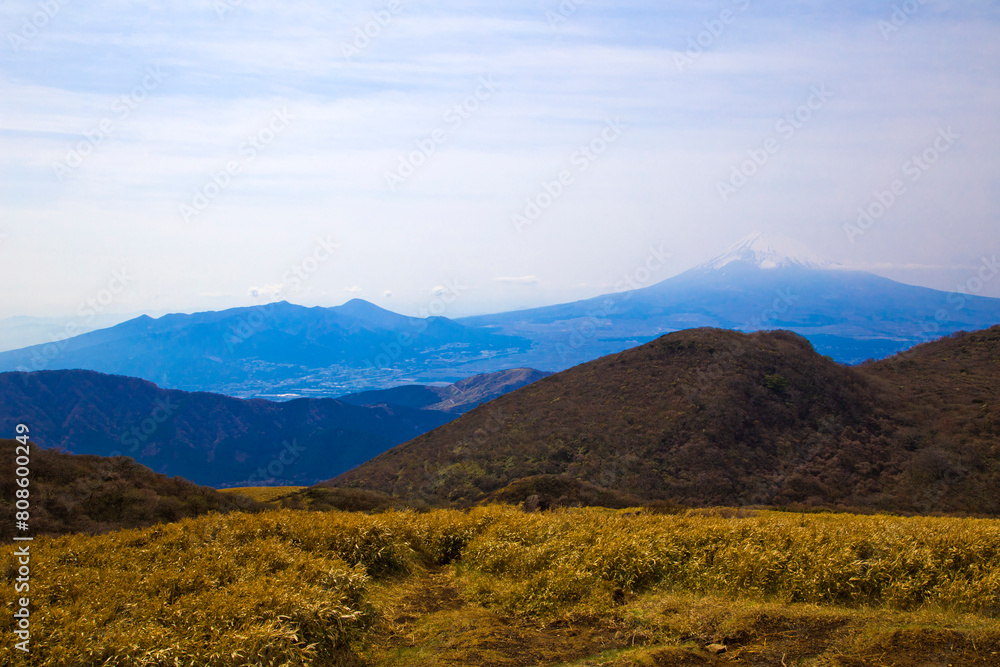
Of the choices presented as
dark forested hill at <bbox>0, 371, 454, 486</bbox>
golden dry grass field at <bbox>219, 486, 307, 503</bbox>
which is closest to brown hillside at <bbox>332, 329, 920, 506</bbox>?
golden dry grass field at <bbox>219, 486, 307, 503</bbox>

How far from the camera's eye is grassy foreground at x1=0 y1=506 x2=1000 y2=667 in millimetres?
5301

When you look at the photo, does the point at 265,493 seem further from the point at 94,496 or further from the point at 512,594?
the point at 512,594

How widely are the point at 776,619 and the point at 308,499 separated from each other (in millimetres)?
14404

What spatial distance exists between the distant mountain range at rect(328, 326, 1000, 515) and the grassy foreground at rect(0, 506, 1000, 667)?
9960 millimetres

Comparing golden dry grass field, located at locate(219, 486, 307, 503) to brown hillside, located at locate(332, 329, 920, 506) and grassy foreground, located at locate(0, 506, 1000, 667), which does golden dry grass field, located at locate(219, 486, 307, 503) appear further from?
grassy foreground, located at locate(0, 506, 1000, 667)

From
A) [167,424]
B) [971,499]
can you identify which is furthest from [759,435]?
[167,424]

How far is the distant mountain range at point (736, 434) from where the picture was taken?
25062mm

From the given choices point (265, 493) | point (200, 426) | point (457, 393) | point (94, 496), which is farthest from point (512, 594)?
point (457, 393)

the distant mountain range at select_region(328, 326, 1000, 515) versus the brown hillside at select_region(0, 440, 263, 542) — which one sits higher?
the brown hillside at select_region(0, 440, 263, 542)

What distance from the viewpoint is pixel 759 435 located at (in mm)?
29453

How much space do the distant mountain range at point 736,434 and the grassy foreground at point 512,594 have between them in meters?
9.96

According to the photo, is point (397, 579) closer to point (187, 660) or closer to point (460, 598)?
point (460, 598)

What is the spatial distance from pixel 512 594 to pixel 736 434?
25.4 metres

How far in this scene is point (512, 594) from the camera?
23.8 feet
